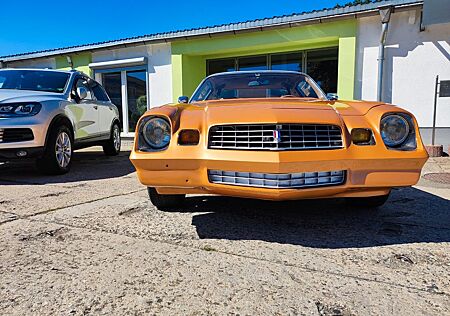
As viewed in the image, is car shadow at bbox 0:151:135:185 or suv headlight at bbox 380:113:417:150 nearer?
suv headlight at bbox 380:113:417:150

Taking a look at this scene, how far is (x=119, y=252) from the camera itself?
215 centimetres

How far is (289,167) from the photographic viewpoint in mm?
2158

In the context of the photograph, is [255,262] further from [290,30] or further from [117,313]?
[290,30]

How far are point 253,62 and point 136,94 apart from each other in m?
3.98

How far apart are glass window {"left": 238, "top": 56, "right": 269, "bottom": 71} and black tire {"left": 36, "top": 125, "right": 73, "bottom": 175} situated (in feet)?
21.1

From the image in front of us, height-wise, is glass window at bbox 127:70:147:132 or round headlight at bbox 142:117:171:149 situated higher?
glass window at bbox 127:70:147:132

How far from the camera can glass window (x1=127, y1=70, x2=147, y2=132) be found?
11188 mm

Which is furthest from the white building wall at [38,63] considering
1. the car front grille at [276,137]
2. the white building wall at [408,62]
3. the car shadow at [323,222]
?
the car front grille at [276,137]

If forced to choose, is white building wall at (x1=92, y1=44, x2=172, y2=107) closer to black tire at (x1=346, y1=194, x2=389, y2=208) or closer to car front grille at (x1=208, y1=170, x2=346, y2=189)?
black tire at (x1=346, y1=194, x2=389, y2=208)

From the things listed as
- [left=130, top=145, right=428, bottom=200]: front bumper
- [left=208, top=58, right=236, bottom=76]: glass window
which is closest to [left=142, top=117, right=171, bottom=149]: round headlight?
[left=130, top=145, right=428, bottom=200]: front bumper

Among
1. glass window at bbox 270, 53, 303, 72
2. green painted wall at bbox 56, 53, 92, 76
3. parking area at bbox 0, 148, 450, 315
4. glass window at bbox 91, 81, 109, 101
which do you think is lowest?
parking area at bbox 0, 148, 450, 315

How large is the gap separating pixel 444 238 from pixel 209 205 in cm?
189

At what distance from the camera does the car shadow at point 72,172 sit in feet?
15.3

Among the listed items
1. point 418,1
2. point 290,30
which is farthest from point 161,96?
point 418,1
